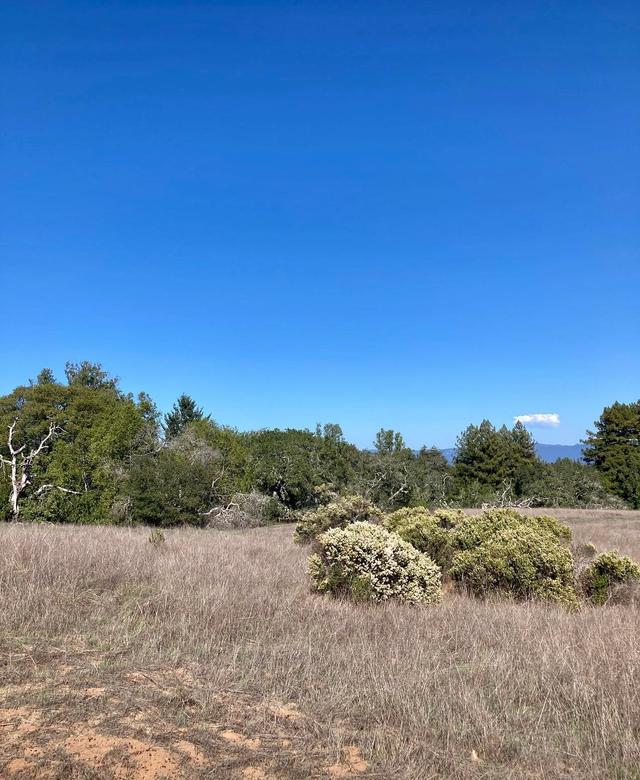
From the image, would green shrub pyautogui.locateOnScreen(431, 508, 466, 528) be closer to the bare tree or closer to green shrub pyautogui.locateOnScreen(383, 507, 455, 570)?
green shrub pyautogui.locateOnScreen(383, 507, 455, 570)

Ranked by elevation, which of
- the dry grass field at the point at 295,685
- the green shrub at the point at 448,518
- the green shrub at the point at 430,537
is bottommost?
the dry grass field at the point at 295,685

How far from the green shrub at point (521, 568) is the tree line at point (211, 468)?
1117 centimetres

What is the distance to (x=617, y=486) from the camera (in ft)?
151

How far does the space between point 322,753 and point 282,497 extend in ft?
102

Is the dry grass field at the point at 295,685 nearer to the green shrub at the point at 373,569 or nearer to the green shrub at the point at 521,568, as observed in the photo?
the green shrub at the point at 373,569

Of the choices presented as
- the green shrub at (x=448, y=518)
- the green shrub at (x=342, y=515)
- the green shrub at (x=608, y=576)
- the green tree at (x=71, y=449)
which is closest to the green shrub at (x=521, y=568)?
the green shrub at (x=608, y=576)

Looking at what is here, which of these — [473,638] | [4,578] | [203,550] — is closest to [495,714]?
[473,638]

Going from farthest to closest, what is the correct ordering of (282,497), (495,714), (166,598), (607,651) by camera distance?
1. (282,497)
2. (166,598)
3. (607,651)
4. (495,714)

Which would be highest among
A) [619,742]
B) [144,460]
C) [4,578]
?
[144,460]

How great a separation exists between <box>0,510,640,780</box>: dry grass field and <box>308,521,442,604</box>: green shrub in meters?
0.42

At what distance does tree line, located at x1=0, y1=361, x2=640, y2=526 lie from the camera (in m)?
25.2

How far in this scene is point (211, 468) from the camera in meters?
28.3

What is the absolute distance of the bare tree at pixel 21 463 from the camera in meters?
25.3

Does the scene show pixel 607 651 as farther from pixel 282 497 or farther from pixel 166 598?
pixel 282 497
